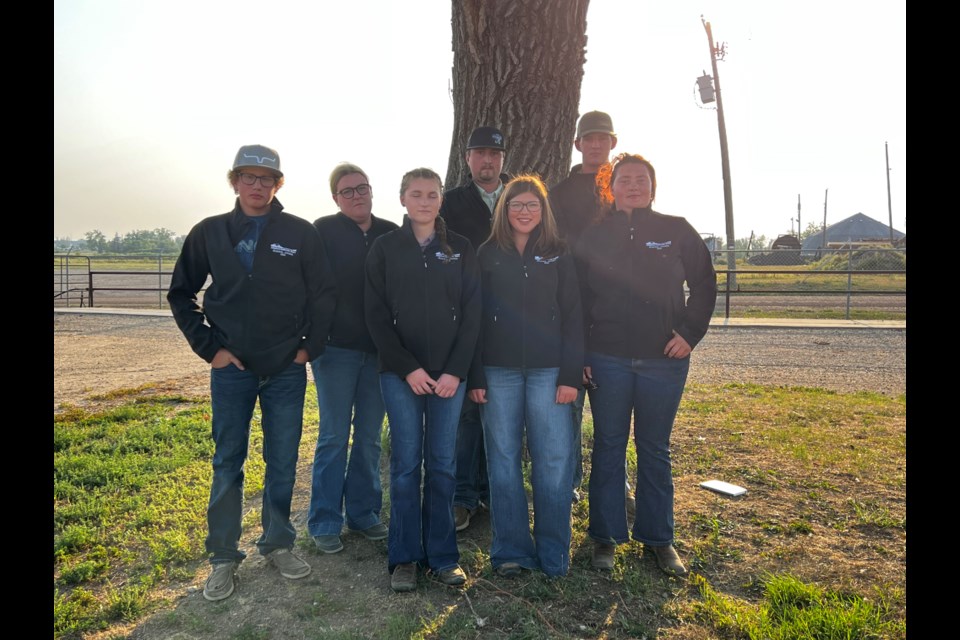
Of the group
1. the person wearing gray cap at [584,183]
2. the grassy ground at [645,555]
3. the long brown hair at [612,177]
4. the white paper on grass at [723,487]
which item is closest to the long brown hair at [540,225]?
the long brown hair at [612,177]

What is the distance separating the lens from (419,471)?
3.33 metres

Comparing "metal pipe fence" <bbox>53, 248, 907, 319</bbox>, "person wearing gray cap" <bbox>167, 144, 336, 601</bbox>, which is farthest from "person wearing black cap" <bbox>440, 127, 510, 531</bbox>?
"metal pipe fence" <bbox>53, 248, 907, 319</bbox>

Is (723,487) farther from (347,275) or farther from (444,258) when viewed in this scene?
(347,275)

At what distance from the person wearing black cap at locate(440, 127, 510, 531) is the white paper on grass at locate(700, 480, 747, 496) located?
1.70 meters

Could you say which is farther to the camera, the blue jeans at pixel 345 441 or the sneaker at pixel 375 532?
the sneaker at pixel 375 532

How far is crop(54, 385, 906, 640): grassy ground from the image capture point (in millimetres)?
2951

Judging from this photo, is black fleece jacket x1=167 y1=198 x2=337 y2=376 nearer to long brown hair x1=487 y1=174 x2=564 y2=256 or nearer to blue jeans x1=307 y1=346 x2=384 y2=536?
blue jeans x1=307 y1=346 x2=384 y2=536

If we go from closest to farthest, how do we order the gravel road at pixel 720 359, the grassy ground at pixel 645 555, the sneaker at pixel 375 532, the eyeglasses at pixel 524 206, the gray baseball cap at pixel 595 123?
the grassy ground at pixel 645 555 → the eyeglasses at pixel 524 206 → the sneaker at pixel 375 532 → the gray baseball cap at pixel 595 123 → the gravel road at pixel 720 359

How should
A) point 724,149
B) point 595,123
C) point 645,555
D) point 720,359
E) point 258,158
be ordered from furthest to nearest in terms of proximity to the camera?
point 724,149
point 720,359
point 595,123
point 645,555
point 258,158

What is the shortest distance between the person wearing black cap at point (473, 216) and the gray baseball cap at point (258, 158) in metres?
1.07

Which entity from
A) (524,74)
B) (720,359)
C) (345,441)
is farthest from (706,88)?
(345,441)

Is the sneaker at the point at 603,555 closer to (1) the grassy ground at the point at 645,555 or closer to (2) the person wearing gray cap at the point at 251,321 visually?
(1) the grassy ground at the point at 645,555

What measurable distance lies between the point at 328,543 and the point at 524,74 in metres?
3.52

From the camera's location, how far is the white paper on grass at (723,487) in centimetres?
448
